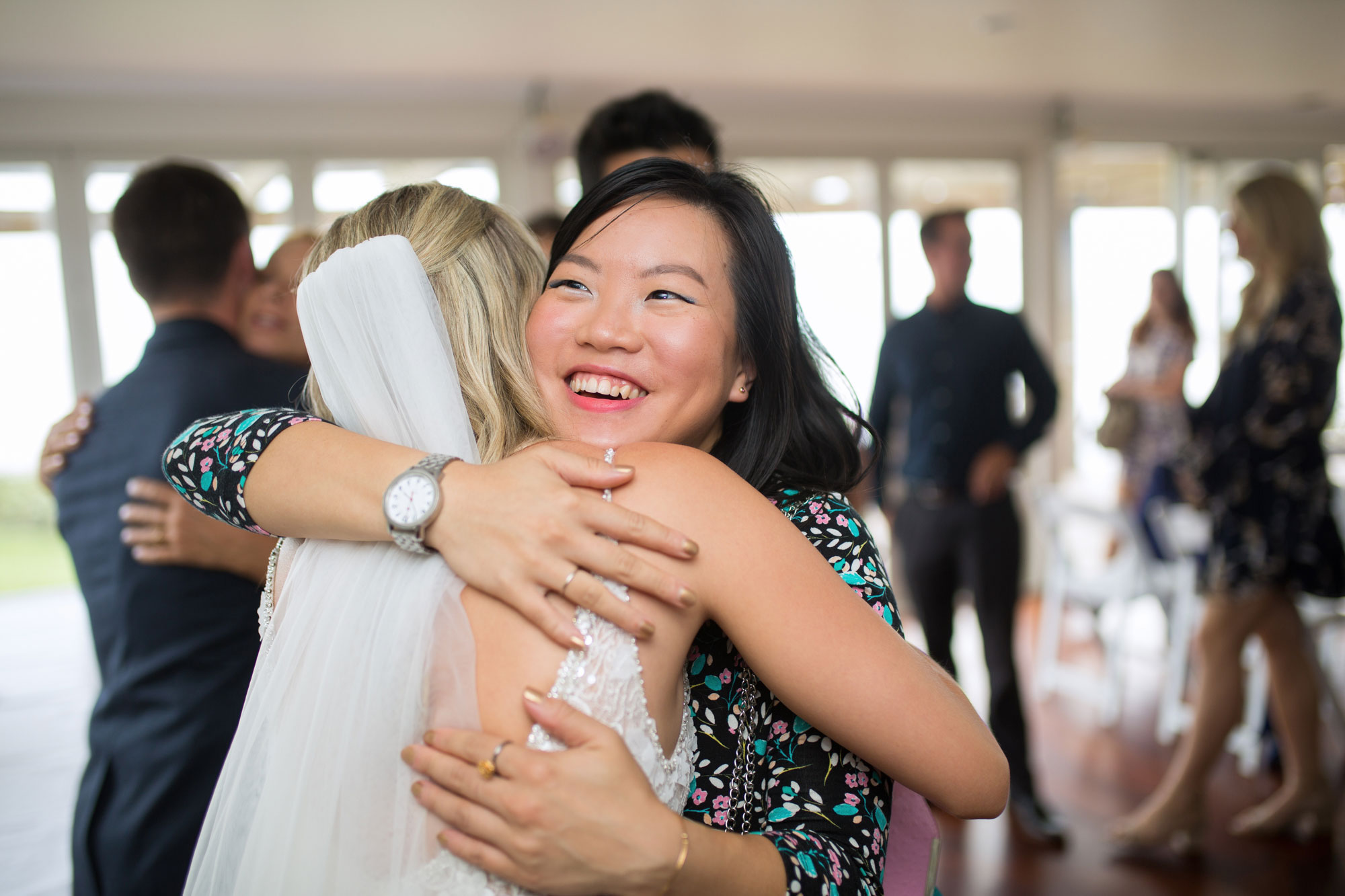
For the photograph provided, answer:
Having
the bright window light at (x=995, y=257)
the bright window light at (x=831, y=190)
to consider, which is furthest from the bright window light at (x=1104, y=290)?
the bright window light at (x=831, y=190)

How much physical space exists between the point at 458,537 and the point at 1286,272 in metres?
3.12

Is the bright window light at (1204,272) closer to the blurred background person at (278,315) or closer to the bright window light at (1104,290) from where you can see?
the bright window light at (1104,290)

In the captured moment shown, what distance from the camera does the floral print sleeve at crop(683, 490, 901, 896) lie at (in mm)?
1055

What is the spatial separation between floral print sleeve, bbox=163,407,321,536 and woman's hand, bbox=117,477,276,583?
20.2 inches

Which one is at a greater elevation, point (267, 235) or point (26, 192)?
point (26, 192)

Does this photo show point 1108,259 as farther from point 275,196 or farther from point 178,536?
point 178,536

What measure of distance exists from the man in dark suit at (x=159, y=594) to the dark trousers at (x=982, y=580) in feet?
8.16

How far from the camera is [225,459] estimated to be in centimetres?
114

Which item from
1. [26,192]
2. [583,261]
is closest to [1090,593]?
[583,261]

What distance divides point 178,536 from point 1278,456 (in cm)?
320

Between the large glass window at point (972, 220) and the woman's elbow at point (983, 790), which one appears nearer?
the woman's elbow at point (983, 790)

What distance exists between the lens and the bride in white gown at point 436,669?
3.00ft

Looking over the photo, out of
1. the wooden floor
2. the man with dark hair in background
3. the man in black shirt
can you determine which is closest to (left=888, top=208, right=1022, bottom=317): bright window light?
the man in black shirt

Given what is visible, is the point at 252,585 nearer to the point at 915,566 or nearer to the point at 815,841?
the point at 815,841
